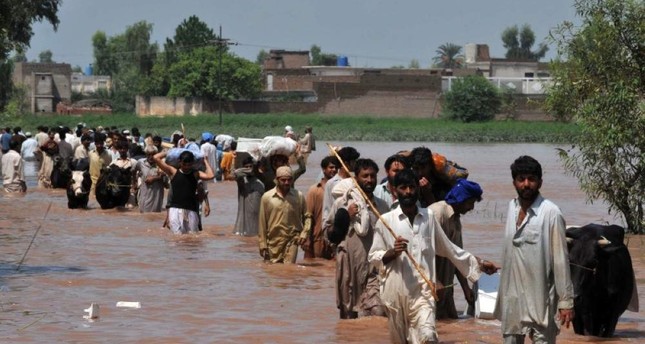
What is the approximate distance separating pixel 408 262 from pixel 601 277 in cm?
240

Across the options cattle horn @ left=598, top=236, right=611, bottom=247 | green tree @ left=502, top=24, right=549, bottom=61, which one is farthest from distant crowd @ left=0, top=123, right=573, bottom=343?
green tree @ left=502, top=24, right=549, bottom=61

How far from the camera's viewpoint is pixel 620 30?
2045 cm

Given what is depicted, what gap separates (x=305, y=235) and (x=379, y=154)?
45.9 m

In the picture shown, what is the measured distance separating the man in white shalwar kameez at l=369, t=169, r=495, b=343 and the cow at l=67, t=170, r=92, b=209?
15466mm

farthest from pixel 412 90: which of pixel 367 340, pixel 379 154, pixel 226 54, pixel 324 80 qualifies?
pixel 367 340

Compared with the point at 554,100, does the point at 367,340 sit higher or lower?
lower

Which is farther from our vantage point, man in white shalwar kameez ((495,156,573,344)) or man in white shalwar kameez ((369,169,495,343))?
man in white shalwar kameez ((369,169,495,343))

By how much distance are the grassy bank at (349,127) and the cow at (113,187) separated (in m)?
53.3

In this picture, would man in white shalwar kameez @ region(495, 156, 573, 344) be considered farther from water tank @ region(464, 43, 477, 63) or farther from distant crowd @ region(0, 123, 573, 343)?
water tank @ region(464, 43, 477, 63)

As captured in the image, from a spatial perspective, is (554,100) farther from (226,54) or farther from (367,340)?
(226,54)

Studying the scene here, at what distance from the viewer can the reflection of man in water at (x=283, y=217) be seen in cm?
1434

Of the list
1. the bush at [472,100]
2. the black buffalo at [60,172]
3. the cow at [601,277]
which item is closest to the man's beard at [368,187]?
the cow at [601,277]

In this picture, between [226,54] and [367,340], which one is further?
[226,54]

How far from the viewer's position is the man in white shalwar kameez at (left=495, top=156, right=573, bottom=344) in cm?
792
